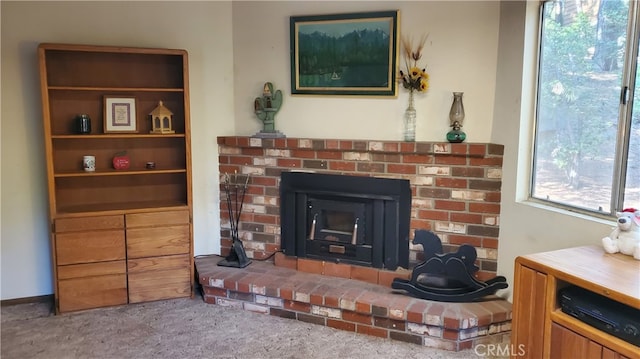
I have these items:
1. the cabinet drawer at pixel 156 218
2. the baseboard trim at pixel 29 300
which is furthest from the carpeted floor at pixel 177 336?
the cabinet drawer at pixel 156 218

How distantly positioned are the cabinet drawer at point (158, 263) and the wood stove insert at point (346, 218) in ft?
2.37

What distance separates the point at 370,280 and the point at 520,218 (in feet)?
3.41

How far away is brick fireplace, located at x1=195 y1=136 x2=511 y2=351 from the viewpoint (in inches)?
105

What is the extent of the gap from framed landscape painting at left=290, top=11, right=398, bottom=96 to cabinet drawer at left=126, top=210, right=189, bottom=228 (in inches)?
46.8

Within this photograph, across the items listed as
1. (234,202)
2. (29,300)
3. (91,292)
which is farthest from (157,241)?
(29,300)

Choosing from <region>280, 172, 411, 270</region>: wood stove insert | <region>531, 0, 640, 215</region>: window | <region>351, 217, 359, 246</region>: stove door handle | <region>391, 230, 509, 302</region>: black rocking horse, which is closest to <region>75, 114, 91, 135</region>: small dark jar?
<region>280, 172, 411, 270</region>: wood stove insert

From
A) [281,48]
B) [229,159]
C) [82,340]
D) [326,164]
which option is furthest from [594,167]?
[82,340]

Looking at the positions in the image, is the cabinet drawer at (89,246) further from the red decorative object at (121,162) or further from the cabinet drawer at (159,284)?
the red decorative object at (121,162)

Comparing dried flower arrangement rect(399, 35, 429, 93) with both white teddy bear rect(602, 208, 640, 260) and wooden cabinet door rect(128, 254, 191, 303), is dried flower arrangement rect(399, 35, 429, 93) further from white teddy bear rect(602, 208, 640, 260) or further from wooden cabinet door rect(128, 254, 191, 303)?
wooden cabinet door rect(128, 254, 191, 303)

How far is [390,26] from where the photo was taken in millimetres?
3045

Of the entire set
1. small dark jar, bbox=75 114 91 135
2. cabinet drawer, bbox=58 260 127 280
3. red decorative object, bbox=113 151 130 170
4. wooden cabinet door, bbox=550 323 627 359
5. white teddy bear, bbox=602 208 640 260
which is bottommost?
cabinet drawer, bbox=58 260 127 280

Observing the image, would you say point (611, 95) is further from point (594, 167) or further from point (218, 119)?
point (218, 119)

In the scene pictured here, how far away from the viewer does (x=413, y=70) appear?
2986mm

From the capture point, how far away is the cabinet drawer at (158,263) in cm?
310
